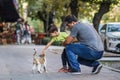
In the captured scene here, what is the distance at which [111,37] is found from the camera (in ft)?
86.7

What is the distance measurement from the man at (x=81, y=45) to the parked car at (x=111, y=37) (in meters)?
13.0

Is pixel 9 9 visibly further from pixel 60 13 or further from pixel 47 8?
pixel 60 13

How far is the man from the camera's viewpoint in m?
12.6

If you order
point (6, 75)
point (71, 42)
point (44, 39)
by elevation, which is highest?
point (71, 42)

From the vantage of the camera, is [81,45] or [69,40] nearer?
[69,40]

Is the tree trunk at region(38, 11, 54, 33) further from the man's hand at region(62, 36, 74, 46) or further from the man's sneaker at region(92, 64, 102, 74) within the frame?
the man's hand at region(62, 36, 74, 46)

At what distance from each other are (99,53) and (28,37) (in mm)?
25406

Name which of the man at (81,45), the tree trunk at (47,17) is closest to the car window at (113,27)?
the man at (81,45)

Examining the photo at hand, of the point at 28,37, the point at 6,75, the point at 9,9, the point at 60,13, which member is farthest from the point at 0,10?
the point at 60,13

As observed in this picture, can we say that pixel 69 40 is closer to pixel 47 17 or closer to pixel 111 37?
pixel 111 37

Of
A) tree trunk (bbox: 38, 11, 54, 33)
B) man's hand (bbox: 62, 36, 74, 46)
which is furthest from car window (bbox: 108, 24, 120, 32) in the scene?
tree trunk (bbox: 38, 11, 54, 33)

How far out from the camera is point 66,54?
1272cm

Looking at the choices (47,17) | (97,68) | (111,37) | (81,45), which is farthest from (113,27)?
(47,17)

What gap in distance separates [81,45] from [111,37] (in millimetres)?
13900
